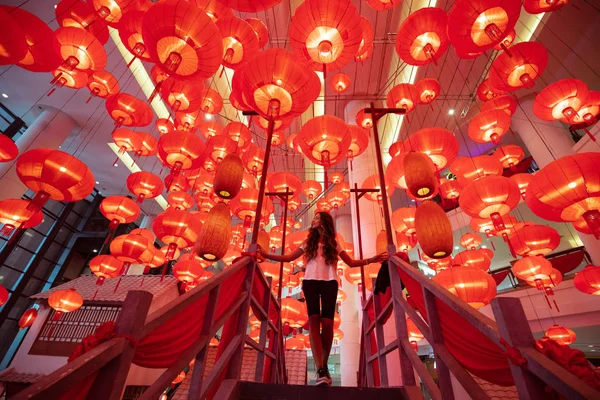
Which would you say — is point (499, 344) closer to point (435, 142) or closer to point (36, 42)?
point (435, 142)

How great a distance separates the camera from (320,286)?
2.03 metres

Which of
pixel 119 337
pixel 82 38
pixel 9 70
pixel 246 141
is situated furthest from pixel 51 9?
pixel 119 337

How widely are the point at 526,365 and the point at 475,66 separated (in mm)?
7990

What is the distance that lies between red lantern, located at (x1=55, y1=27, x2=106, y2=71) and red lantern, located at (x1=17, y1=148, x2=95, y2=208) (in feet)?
3.43

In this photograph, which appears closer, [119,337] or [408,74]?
[119,337]

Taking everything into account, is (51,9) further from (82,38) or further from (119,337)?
(119,337)

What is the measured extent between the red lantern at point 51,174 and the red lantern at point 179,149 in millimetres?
925

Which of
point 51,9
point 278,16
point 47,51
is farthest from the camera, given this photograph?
point 278,16

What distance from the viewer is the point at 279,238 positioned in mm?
7676

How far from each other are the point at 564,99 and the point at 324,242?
3859 mm

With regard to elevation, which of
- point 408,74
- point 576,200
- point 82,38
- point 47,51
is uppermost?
point 408,74

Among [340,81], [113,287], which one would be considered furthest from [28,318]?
[340,81]

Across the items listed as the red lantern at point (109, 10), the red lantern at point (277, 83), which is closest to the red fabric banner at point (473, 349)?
the red lantern at point (277, 83)

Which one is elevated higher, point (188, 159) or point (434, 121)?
point (434, 121)
